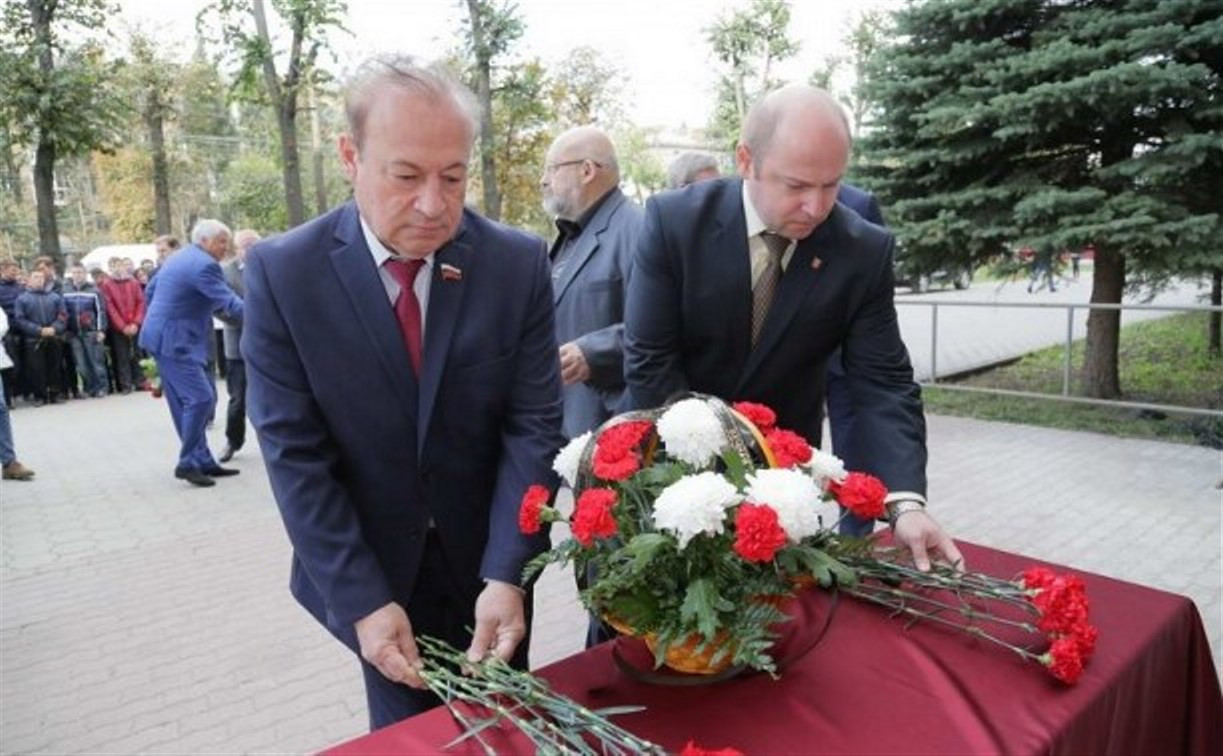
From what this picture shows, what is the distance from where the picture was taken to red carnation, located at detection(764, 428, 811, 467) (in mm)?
1449

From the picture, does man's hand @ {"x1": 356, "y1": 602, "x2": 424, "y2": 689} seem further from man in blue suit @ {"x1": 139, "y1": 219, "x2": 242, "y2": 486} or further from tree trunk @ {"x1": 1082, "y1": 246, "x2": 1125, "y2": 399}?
tree trunk @ {"x1": 1082, "y1": 246, "x2": 1125, "y2": 399}

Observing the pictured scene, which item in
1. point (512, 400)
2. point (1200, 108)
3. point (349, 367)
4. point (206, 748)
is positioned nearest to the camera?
point (349, 367)

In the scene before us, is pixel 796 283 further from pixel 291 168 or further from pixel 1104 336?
pixel 291 168

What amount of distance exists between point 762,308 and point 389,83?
1177mm

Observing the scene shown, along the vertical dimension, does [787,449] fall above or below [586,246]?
below

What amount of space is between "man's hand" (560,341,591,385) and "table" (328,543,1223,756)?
1486 millimetres

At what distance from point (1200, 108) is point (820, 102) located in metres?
6.82

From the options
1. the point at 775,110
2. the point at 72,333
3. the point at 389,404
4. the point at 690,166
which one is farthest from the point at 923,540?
the point at 72,333

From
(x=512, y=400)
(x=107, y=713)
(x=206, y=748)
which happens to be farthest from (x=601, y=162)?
(x=107, y=713)

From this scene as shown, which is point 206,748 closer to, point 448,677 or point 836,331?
point 448,677

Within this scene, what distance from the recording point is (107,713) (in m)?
3.39

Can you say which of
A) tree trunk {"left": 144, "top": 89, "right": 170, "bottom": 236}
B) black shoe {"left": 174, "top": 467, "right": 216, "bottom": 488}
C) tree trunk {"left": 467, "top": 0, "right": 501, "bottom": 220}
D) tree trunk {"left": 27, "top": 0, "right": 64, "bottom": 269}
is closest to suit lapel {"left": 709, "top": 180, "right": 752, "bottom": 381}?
black shoe {"left": 174, "top": 467, "right": 216, "bottom": 488}

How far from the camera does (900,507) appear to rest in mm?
1850

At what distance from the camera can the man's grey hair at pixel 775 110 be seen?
1.92m
